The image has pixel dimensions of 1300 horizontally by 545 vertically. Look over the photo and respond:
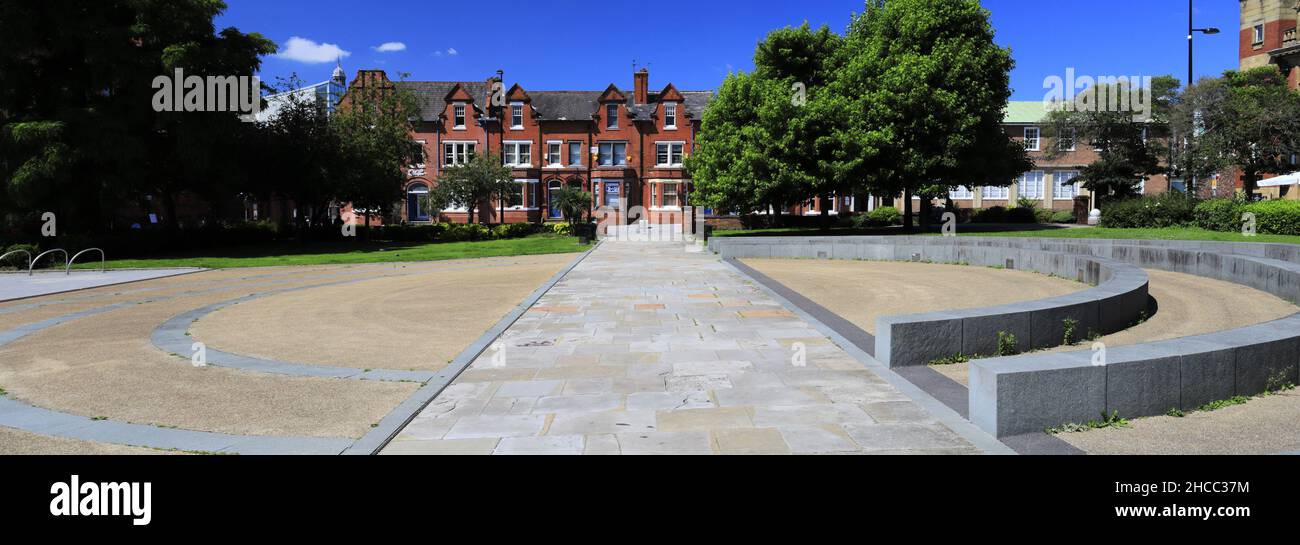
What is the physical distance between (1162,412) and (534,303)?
33.0 ft

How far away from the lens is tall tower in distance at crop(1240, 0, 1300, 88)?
169 ft

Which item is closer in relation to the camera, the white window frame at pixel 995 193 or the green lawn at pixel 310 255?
the green lawn at pixel 310 255

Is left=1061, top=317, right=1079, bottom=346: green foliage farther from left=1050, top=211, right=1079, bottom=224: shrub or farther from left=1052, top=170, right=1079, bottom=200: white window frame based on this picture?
left=1052, top=170, right=1079, bottom=200: white window frame

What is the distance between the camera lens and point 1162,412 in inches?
224

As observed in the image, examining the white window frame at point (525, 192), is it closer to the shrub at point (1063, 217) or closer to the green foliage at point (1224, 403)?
the shrub at point (1063, 217)

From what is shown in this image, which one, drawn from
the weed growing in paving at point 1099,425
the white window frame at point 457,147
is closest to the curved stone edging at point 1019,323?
the weed growing in paving at point 1099,425

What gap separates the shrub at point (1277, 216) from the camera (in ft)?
84.3

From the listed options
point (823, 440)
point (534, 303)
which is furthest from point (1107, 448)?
point (534, 303)

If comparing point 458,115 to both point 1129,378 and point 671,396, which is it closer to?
point 671,396

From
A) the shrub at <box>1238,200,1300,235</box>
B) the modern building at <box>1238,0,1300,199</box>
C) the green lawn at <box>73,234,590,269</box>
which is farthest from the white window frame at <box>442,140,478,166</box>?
the modern building at <box>1238,0,1300,199</box>

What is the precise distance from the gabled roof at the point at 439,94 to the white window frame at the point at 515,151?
4244mm

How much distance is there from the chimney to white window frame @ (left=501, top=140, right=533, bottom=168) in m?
10.3
